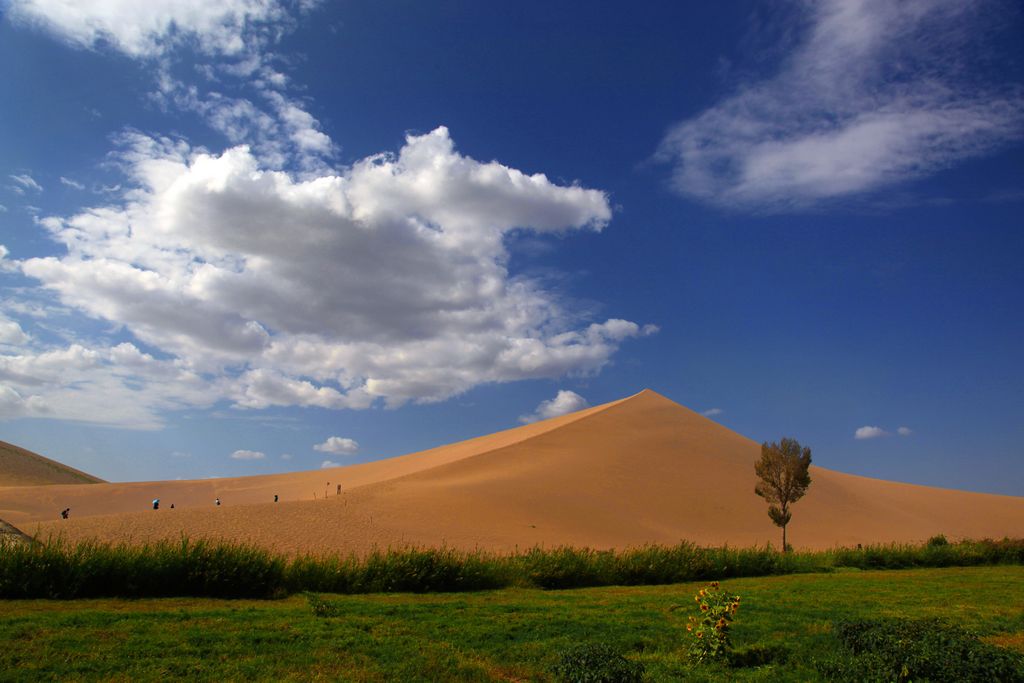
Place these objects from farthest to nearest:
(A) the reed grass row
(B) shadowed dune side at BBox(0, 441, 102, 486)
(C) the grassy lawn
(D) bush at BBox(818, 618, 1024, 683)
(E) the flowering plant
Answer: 1. (B) shadowed dune side at BBox(0, 441, 102, 486)
2. (A) the reed grass row
3. (E) the flowering plant
4. (C) the grassy lawn
5. (D) bush at BBox(818, 618, 1024, 683)

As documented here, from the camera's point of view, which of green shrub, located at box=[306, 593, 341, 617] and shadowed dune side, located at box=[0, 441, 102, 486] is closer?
green shrub, located at box=[306, 593, 341, 617]

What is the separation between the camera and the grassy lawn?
8.68m

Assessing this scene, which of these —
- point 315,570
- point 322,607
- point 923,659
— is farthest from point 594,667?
point 315,570

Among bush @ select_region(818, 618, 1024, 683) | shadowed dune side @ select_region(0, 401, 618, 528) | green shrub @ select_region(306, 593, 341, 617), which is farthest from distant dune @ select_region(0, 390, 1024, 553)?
bush @ select_region(818, 618, 1024, 683)

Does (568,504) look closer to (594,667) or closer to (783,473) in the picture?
(783,473)

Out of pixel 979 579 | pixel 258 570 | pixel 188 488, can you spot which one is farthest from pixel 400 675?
pixel 188 488

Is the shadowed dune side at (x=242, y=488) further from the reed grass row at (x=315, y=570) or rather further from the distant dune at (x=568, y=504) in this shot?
the reed grass row at (x=315, y=570)

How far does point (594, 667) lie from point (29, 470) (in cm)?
10221

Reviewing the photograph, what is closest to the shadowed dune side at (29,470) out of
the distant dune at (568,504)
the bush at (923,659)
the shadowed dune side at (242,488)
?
the shadowed dune side at (242,488)

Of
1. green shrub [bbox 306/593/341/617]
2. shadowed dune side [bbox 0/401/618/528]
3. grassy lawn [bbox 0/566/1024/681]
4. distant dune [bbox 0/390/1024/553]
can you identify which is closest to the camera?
grassy lawn [bbox 0/566/1024/681]

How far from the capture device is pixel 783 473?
39.2 metres

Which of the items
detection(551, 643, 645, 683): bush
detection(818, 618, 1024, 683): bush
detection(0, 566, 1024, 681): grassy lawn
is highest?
detection(818, 618, 1024, 683): bush

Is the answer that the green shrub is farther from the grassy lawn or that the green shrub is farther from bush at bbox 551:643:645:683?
bush at bbox 551:643:645:683

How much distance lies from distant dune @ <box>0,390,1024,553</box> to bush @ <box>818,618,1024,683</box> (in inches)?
848
